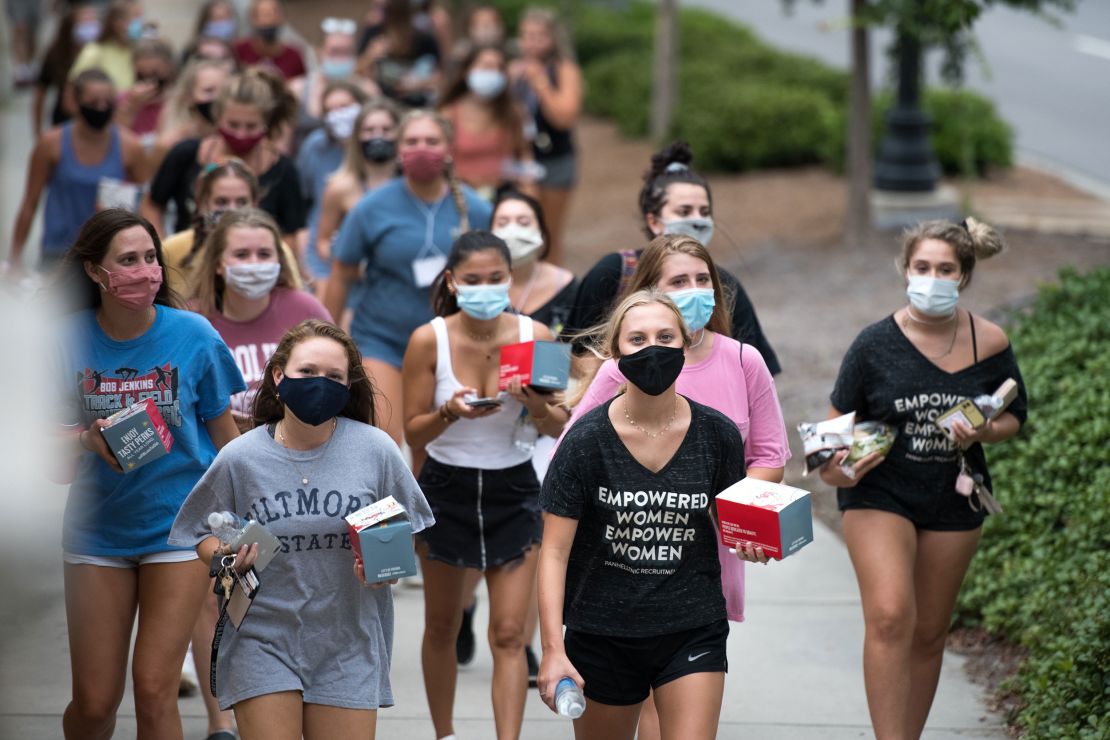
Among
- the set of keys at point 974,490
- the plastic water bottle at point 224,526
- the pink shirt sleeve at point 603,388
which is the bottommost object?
the set of keys at point 974,490

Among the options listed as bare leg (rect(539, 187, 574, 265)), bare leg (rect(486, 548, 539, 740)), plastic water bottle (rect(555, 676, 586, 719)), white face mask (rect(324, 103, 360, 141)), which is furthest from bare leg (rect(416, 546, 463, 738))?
bare leg (rect(539, 187, 574, 265))

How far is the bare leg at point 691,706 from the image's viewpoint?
12.8 feet

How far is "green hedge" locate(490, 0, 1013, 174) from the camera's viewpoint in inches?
617

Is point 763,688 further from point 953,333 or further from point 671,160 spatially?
point 671,160

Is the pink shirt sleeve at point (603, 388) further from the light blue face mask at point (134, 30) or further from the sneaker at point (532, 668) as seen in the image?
the light blue face mask at point (134, 30)

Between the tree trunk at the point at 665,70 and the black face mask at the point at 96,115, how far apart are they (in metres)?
9.81

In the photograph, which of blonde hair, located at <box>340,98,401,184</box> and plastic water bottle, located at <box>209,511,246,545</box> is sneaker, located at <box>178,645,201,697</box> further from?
blonde hair, located at <box>340,98,401,184</box>

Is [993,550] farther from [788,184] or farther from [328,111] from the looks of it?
[788,184]

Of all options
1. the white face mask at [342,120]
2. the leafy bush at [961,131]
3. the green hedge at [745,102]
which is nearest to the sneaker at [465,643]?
the white face mask at [342,120]

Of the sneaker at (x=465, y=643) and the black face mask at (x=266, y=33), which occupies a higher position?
the black face mask at (x=266, y=33)

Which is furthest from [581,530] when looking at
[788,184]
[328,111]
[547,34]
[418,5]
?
[788,184]

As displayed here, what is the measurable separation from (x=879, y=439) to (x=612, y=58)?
63.9 feet

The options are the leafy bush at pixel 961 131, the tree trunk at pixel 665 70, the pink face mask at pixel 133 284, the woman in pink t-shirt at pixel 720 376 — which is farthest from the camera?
the tree trunk at pixel 665 70

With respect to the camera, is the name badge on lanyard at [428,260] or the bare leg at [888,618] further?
the name badge on lanyard at [428,260]
